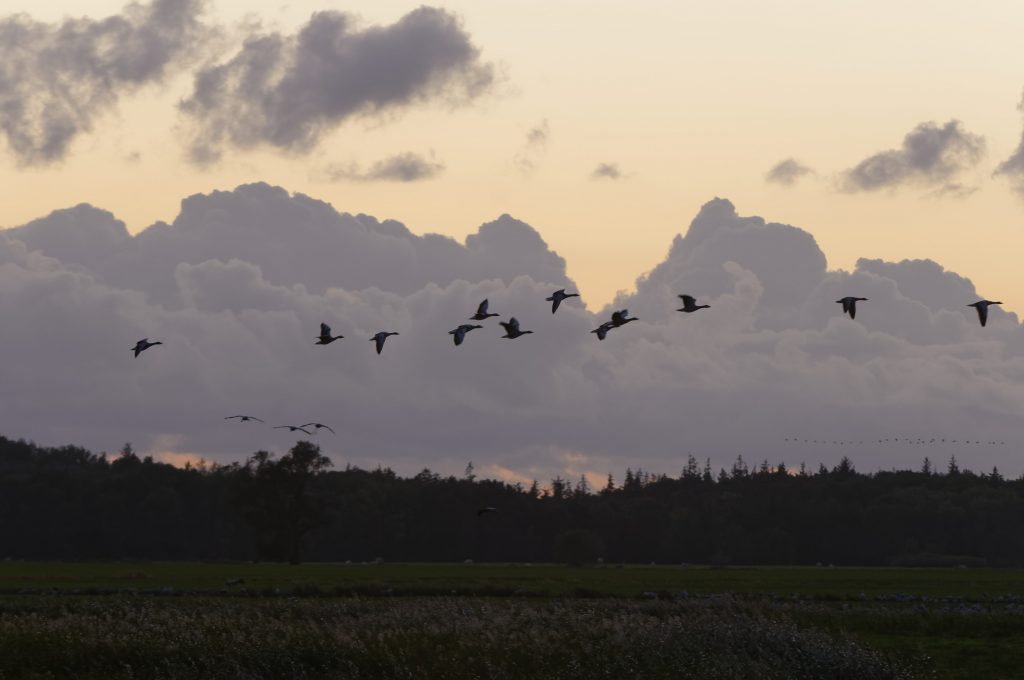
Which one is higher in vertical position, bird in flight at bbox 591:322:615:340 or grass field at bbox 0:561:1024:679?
bird in flight at bbox 591:322:615:340

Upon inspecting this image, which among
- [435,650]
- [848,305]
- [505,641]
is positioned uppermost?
[848,305]

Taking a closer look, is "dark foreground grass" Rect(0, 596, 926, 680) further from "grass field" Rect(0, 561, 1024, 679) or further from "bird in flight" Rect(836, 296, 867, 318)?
"bird in flight" Rect(836, 296, 867, 318)

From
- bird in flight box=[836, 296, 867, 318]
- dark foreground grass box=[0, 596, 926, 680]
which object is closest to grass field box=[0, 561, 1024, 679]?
dark foreground grass box=[0, 596, 926, 680]

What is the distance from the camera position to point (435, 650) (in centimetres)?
5316

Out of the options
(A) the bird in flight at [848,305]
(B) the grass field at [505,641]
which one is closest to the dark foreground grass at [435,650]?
(B) the grass field at [505,641]

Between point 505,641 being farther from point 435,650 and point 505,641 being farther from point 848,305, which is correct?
point 848,305

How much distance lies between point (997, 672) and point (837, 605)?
31.0m

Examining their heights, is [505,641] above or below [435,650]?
above

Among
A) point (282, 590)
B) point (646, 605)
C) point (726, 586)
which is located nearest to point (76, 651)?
point (646, 605)

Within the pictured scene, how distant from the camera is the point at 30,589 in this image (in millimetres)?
97000

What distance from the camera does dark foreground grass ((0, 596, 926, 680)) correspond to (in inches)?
1975

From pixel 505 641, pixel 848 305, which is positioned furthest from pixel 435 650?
pixel 848 305

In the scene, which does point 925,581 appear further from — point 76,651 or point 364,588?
point 76,651

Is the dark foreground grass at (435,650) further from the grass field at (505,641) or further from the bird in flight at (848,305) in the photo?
the bird in flight at (848,305)
